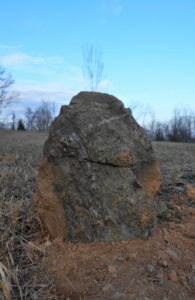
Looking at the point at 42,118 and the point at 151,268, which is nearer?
the point at 151,268

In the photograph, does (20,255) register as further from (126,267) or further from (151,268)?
(151,268)

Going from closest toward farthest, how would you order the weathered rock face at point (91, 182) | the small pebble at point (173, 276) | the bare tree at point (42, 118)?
the small pebble at point (173, 276) → the weathered rock face at point (91, 182) → the bare tree at point (42, 118)

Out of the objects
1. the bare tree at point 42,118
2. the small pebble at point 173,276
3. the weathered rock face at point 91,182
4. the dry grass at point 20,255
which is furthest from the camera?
the bare tree at point 42,118

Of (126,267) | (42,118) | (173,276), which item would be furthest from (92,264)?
(42,118)

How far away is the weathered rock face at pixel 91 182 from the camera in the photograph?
2785mm

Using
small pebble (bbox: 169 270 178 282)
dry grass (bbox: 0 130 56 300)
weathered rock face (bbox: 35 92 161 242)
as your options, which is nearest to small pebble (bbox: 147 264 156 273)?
small pebble (bbox: 169 270 178 282)

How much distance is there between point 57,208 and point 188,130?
5400 cm

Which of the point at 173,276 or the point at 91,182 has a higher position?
the point at 91,182

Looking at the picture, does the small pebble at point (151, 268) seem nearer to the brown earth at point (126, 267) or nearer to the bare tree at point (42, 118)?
the brown earth at point (126, 267)

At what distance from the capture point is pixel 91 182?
2809 millimetres

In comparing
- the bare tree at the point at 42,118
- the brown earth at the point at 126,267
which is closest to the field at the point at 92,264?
the brown earth at the point at 126,267

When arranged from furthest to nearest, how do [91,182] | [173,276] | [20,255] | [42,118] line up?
1. [42,118]
2. [91,182]
3. [20,255]
4. [173,276]

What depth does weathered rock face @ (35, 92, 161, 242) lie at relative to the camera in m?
2.79

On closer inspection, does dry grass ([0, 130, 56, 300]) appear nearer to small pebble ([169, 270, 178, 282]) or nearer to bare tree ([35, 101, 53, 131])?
small pebble ([169, 270, 178, 282])
